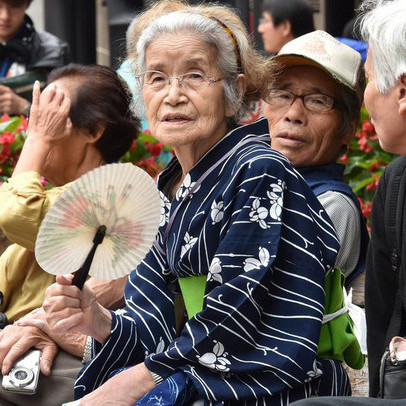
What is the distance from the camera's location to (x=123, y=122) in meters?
4.89

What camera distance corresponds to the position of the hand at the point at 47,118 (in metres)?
4.66

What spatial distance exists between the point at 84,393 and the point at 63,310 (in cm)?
42

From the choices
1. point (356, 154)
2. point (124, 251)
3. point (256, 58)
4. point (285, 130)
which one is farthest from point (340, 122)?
point (124, 251)

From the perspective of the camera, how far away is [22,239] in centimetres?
434

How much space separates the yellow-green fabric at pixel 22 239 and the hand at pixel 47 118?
24cm

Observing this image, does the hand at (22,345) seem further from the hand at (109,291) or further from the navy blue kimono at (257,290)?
the navy blue kimono at (257,290)

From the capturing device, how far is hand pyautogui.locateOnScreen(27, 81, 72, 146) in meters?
4.66

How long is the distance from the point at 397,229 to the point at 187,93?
34.0 inches

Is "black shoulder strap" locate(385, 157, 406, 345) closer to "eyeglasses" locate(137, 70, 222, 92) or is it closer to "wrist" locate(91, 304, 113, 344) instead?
"eyeglasses" locate(137, 70, 222, 92)

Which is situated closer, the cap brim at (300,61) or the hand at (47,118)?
the cap brim at (300,61)

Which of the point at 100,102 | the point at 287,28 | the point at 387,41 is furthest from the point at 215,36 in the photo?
the point at 287,28

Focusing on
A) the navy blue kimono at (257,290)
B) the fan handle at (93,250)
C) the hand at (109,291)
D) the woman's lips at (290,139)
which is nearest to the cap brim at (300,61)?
the woman's lips at (290,139)

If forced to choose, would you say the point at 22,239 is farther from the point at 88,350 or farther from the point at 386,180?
the point at 386,180

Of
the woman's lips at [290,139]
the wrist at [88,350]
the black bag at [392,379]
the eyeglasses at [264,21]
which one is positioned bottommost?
the wrist at [88,350]
